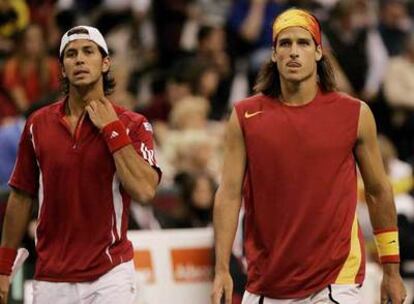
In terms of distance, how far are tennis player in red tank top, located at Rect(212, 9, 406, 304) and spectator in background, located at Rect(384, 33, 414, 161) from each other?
8.36 metres

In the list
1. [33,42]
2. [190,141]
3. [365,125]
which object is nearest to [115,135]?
[365,125]

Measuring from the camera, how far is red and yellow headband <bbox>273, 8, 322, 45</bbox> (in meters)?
7.96

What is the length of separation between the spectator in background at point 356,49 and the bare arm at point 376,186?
8.23 meters

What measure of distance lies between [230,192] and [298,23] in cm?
94

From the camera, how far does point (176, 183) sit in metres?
12.7

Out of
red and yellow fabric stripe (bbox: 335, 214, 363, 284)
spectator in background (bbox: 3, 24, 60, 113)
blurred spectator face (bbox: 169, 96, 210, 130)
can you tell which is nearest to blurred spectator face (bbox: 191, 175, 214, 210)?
blurred spectator face (bbox: 169, 96, 210, 130)

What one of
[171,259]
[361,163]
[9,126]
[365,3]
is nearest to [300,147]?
[361,163]

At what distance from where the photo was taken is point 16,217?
321 inches

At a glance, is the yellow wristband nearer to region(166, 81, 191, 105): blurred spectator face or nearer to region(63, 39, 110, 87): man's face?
region(63, 39, 110, 87): man's face

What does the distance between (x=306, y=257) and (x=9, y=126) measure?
4.81 m

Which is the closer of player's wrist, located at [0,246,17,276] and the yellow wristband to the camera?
the yellow wristband

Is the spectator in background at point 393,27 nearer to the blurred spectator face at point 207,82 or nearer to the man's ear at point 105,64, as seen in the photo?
the blurred spectator face at point 207,82

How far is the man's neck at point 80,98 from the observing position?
8039 millimetres

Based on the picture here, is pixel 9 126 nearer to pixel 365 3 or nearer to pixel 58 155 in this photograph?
pixel 58 155
